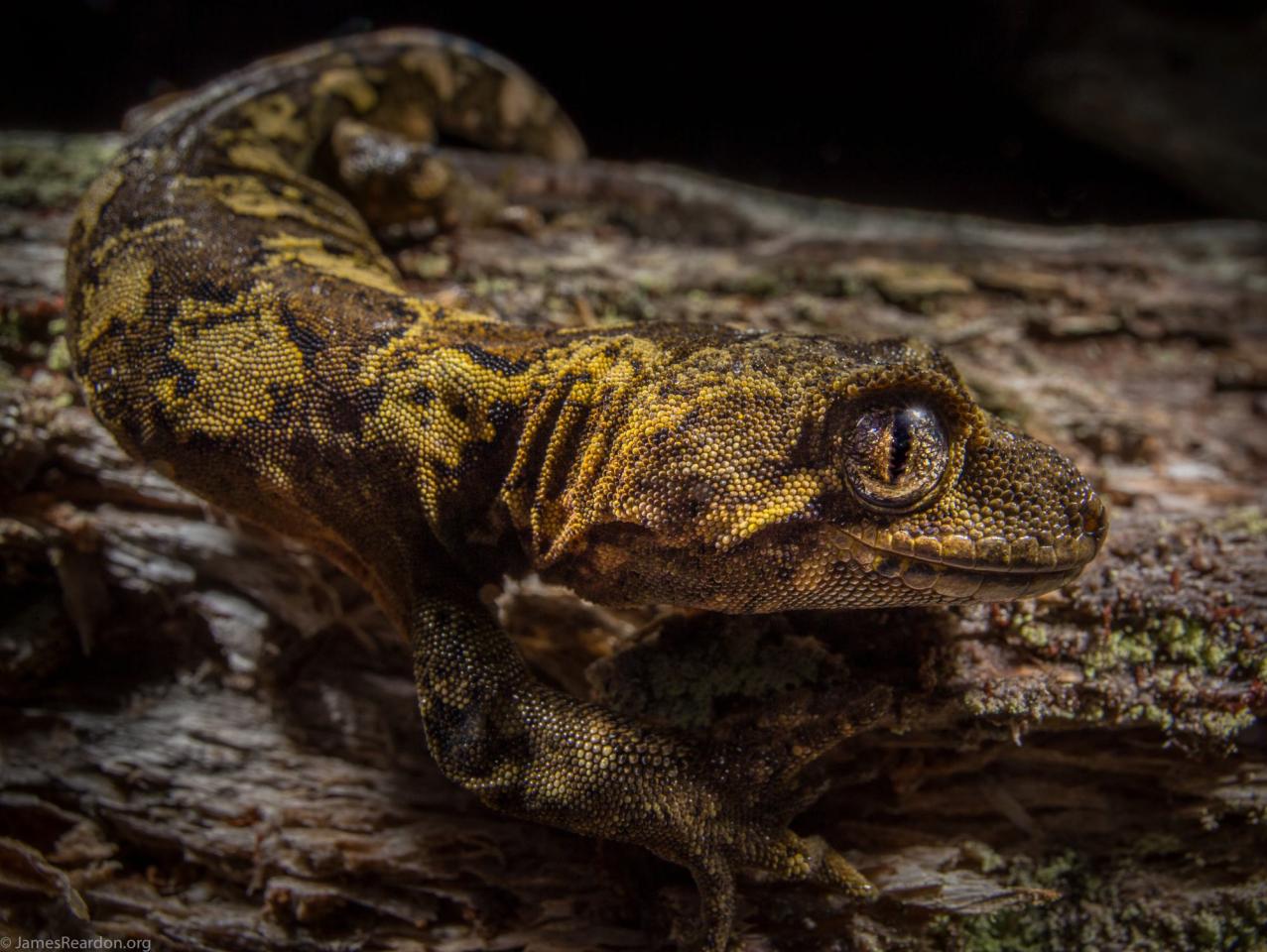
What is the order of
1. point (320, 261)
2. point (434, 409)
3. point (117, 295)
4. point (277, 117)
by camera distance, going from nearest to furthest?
point (434, 409) → point (117, 295) → point (320, 261) → point (277, 117)

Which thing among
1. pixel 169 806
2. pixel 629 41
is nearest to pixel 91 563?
pixel 169 806

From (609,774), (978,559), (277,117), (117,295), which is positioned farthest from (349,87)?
(978,559)

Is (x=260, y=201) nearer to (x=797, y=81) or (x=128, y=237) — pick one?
(x=128, y=237)

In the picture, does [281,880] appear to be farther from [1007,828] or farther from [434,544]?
[1007,828]

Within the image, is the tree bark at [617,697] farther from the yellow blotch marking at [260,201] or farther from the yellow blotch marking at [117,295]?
the yellow blotch marking at [117,295]

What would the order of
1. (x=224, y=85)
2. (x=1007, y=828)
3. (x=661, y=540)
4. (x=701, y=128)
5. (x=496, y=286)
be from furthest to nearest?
(x=701, y=128), (x=496, y=286), (x=224, y=85), (x=1007, y=828), (x=661, y=540)

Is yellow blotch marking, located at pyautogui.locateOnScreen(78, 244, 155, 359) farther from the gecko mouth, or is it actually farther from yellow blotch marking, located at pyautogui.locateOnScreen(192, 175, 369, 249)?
the gecko mouth
